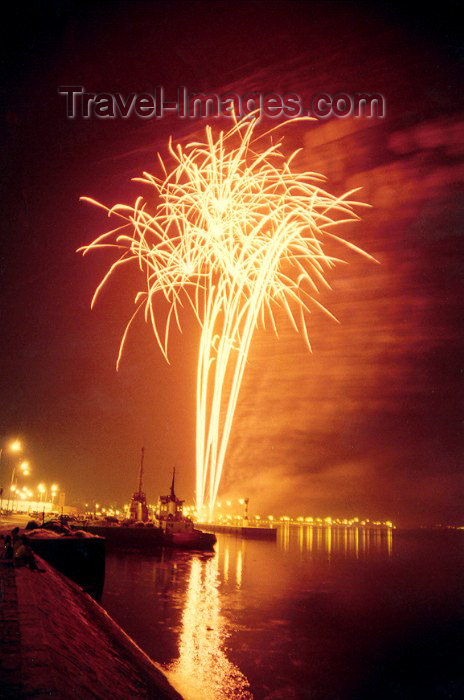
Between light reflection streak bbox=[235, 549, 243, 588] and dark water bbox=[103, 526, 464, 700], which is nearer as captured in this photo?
dark water bbox=[103, 526, 464, 700]

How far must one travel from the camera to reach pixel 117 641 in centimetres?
1783

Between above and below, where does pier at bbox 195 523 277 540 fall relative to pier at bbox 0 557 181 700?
below

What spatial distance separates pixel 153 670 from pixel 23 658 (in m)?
10.5

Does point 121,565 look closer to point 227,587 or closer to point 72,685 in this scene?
point 227,587

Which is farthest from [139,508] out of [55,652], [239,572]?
[55,652]

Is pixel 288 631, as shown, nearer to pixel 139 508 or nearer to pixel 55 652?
pixel 55 652

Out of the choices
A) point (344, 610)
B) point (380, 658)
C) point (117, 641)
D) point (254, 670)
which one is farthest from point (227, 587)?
point (117, 641)

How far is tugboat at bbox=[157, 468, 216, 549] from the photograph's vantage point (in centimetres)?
7381

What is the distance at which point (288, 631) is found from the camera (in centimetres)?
2892

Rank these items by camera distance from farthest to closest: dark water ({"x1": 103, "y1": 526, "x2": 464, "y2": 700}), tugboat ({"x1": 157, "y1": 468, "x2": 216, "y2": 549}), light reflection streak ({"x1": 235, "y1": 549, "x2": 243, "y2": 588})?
tugboat ({"x1": 157, "y1": 468, "x2": 216, "y2": 549}) < light reflection streak ({"x1": 235, "y1": 549, "x2": 243, "y2": 588}) < dark water ({"x1": 103, "y1": 526, "x2": 464, "y2": 700})

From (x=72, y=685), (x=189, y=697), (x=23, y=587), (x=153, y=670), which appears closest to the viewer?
(x=72, y=685)

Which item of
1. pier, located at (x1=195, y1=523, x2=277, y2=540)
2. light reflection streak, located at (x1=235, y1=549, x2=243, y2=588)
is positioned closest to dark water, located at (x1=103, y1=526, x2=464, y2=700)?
light reflection streak, located at (x1=235, y1=549, x2=243, y2=588)

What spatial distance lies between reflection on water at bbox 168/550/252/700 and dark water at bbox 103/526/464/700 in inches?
1.9

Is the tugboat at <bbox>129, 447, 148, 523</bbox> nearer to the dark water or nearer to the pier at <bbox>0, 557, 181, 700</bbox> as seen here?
the dark water
